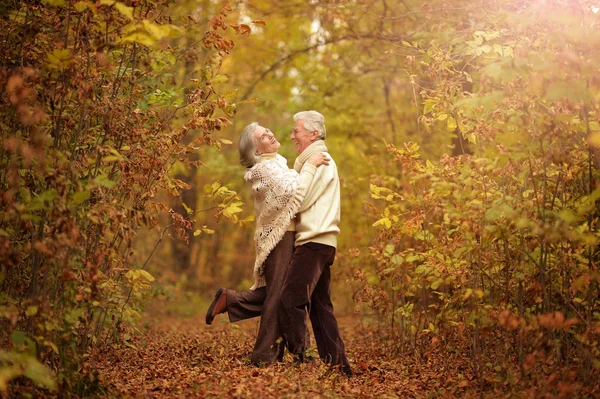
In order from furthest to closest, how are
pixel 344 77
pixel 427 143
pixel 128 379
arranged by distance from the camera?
pixel 344 77, pixel 427 143, pixel 128 379

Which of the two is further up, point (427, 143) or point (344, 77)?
point (344, 77)

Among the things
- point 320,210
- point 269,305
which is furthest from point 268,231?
point 269,305

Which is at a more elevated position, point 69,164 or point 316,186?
point 316,186

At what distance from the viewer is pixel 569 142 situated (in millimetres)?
4977

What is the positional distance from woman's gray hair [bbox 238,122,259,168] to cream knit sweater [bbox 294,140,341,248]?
1.67 feet

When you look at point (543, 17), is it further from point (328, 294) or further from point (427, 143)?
point (427, 143)

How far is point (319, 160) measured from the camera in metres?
5.90

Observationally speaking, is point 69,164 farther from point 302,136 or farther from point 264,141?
point 302,136

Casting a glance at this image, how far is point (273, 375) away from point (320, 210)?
1.43m

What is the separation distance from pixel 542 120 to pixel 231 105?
2424mm

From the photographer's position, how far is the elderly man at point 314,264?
5797mm

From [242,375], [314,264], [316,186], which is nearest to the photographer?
[242,375]

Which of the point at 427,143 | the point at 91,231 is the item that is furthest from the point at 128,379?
the point at 427,143

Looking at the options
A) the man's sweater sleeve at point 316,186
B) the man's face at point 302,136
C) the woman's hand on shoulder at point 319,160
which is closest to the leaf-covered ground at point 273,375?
the man's sweater sleeve at point 316,186
